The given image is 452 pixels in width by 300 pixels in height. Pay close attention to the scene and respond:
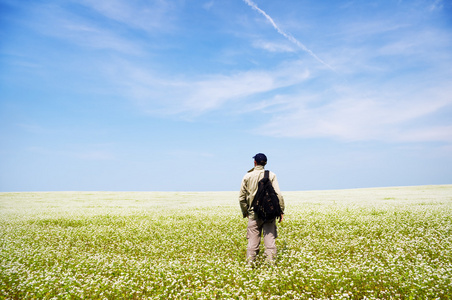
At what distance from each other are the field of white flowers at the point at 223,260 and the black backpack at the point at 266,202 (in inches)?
55.5

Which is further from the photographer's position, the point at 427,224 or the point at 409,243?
the point at 427,224

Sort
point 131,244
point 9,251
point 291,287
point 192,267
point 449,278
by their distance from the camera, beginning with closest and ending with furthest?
point 449,278 → point 291,287 → point 192,267 → point 9,251 → point 131,244

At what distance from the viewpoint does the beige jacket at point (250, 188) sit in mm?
9008

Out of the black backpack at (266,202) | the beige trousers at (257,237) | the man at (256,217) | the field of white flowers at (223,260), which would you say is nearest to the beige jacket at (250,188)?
the man at (256,217)

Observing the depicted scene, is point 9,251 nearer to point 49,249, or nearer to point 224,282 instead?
point 49,249

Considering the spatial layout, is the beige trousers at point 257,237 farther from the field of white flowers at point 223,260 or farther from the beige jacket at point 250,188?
the field of white flowers at point 223,260

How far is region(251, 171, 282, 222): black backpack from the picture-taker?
8555 mm

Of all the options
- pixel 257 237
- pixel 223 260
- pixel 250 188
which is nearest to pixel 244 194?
pixel 250 188

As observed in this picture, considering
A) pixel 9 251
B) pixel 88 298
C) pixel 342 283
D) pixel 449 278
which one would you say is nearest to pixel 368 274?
pixel 342 283

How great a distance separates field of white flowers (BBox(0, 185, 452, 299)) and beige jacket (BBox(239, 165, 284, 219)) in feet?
5.54

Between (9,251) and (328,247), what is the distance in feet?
42.2

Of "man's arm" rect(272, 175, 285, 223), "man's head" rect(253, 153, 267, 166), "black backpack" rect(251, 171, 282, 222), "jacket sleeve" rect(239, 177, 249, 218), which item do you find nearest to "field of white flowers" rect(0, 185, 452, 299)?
"black backpack" rect(251, 171, 282, 222)

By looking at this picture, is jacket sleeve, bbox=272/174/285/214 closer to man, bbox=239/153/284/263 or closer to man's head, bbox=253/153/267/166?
man, bbox=239/153/284/263

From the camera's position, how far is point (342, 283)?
684 centimetres
